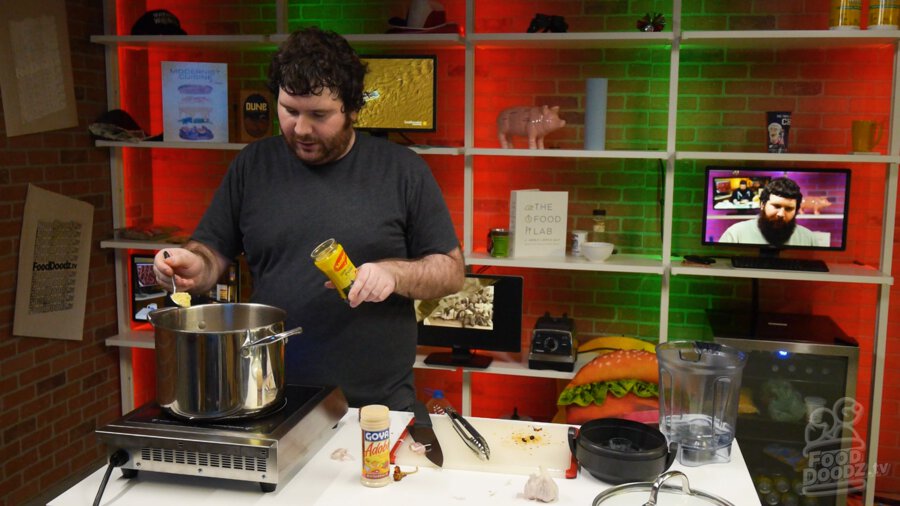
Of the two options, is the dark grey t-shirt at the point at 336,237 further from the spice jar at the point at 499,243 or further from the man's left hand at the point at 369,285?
the spice jar at the point at 499,243

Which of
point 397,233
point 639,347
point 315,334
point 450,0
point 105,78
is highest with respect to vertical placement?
point 450,0

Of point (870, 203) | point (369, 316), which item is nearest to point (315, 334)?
point (369, 316)

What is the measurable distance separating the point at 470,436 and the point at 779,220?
7.30 feet

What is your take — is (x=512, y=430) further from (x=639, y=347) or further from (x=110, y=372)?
(x=110, y=372)

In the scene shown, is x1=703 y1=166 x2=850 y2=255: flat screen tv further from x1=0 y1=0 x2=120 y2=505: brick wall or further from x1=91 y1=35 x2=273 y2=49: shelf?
x1=0 y1=0 x2=120 y2=505: brick wall

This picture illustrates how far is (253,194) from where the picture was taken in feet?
6.79

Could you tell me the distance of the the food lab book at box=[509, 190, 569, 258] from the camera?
345 centimetres

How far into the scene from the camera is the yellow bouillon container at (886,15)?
3066 millimetres

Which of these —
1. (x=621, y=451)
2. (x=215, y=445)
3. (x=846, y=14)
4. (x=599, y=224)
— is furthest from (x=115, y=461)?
(x=846, y=14)

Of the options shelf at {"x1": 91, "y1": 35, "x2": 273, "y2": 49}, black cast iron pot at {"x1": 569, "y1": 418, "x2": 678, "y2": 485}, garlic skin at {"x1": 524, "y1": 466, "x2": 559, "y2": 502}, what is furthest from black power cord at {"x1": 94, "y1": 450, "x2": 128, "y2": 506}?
shelf at {"x1": 91, "y1": 35, "x2": 273, "y2": 49}

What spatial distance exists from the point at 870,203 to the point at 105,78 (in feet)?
11.5

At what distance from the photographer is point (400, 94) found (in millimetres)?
3447

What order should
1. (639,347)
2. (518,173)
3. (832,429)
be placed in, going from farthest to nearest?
(518,173) < (639,347) < (832,429)

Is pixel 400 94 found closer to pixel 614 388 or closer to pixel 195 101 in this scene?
pixel 195 101
